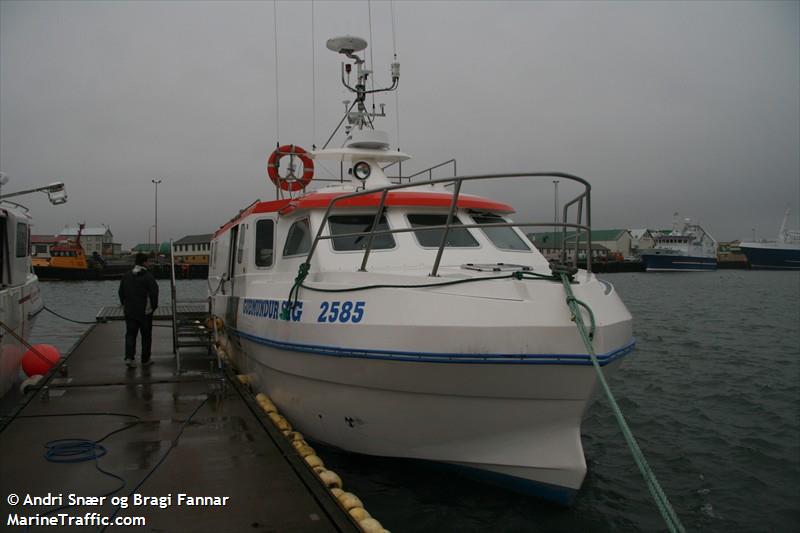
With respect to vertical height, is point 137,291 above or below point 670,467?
above

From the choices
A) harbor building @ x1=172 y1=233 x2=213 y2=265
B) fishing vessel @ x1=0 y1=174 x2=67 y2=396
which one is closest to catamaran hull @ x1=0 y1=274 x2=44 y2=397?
fishing vessel @ x1=0 y1=174 x2=67 y2=396

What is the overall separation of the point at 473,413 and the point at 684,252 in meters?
75.1

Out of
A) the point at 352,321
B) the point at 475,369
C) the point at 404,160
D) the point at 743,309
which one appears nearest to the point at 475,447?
the point at 475,369

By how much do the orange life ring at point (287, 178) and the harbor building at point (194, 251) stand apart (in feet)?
171

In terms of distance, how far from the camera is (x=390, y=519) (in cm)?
559

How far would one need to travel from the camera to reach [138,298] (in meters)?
8.77

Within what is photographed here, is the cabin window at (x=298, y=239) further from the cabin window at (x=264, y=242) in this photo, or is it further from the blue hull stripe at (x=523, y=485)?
the blue hull stripe at (x=523, y=485)

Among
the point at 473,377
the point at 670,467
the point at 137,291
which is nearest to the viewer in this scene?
the point at 473,377

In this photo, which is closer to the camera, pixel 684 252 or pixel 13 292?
pixel 13 292

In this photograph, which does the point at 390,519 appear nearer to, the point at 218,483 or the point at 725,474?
the point at 218,483

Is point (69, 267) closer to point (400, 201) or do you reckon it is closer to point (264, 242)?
point (264, 242)

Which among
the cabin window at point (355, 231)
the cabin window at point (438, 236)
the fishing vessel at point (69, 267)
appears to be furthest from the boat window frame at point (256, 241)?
the fishing vessel at point (69, 267)

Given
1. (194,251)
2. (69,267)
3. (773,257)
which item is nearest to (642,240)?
(773,257)

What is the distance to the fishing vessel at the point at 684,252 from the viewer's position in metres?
69.6
